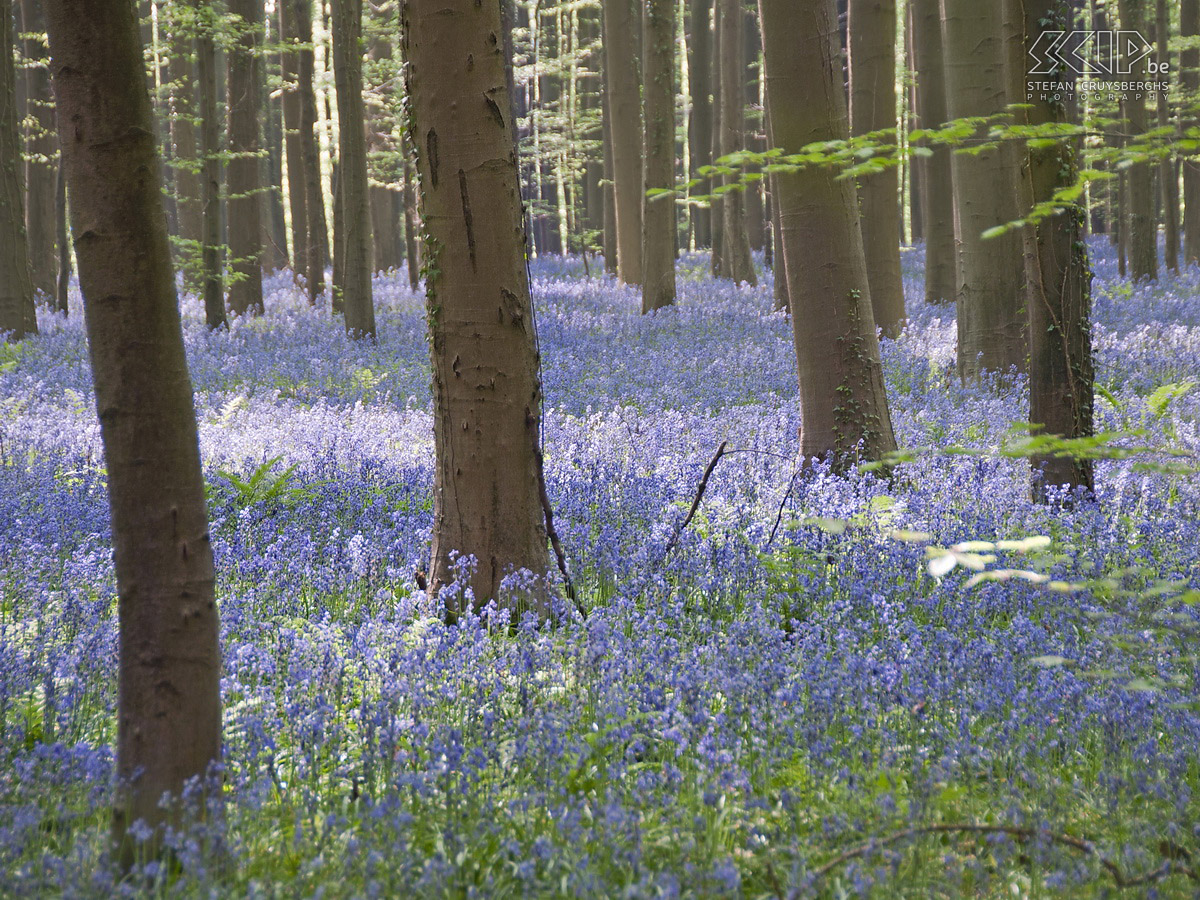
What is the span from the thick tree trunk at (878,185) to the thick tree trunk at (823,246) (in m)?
7.10

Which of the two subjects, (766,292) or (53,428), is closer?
(53,428)

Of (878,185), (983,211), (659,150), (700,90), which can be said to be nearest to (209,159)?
(659,150)

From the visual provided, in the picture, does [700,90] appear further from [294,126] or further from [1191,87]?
[1191,87]

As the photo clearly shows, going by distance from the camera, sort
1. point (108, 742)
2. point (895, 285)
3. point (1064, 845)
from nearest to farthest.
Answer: point (1064, 845), point (108, 742), point (895, 285)

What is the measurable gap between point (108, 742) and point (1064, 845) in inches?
125

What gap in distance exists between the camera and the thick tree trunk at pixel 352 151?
14586mm

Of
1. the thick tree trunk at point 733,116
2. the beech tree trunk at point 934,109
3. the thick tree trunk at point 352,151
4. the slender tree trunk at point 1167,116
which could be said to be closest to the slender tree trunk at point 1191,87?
the slender tree trunk at point 1167,116

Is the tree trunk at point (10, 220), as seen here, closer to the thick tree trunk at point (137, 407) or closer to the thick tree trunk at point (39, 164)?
the thick tree trunk at point (39, 164)

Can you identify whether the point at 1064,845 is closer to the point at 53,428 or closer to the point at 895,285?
the point at 53,428

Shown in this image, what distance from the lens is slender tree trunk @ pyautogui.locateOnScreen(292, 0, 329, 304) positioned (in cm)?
1955

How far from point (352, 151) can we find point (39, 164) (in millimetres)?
10705

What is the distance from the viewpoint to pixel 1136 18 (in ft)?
63.6

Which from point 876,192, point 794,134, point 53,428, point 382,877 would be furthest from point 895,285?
point 382,877

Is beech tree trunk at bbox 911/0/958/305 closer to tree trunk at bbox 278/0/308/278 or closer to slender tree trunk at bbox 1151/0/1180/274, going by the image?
slender tree trunk at bbox 1151/0/1180/274
